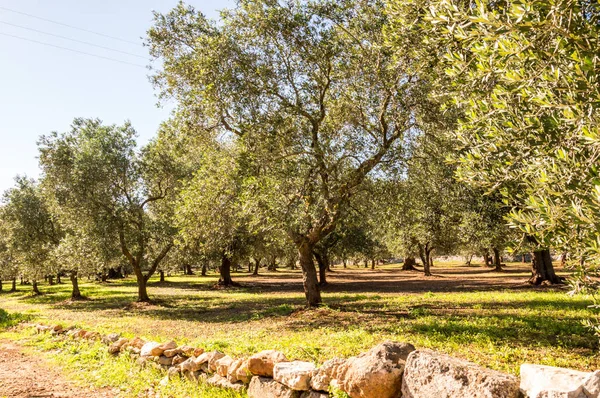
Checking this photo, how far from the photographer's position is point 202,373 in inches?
344

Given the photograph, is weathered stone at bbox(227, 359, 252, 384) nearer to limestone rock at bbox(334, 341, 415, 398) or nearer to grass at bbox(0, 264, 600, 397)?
grass at bbox(0, 264, 600, 397)

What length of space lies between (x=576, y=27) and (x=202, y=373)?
9410 millimetres

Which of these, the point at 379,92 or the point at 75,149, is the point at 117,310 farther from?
the point at 379,92

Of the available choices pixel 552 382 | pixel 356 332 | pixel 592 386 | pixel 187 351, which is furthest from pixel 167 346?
pixel 592 386

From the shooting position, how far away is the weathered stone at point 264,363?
743 cm

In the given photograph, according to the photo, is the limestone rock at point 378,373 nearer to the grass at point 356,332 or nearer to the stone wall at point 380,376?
the stone wall at point 380,376

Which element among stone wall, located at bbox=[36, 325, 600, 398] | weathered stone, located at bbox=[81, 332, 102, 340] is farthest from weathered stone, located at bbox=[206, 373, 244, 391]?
weathered stone, located at bbox=[81, 332, 102, 340]

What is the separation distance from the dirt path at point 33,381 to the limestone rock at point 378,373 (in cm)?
590

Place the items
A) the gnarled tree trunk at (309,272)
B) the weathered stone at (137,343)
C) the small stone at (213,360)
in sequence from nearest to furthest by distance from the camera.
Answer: the small stone at (213,360) < the weathered stone at (137,343) < the gnarled tree trunk at (309,272)

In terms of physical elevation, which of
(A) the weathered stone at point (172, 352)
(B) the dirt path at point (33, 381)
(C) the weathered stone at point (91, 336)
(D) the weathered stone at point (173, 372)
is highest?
(A) the weathered stone at point (172, 352)

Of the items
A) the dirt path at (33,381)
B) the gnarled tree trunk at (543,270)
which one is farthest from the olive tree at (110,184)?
the gnarled tree trunk at (543,270)

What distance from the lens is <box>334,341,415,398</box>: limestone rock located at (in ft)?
18.4

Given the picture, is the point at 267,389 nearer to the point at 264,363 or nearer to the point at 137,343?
the point at 264,363

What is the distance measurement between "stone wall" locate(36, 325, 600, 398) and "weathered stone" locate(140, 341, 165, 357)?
22 cm
